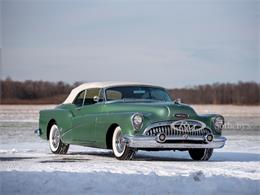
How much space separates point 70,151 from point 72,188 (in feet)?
24.5

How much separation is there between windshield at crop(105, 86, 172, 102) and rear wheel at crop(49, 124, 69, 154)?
1.90 metres

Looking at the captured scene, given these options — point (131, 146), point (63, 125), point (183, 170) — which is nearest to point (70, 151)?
point (63, 125)

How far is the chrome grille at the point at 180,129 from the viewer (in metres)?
12.0

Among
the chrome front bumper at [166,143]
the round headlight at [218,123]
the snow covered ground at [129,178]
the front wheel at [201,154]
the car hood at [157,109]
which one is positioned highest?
the car hood at [157,109]

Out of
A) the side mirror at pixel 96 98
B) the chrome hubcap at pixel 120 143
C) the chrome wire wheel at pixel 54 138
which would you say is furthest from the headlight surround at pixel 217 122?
the chrome wire wheel at pixel 54 138

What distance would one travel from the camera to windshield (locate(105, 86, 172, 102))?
13.4m

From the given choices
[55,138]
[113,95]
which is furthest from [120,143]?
[55,138]

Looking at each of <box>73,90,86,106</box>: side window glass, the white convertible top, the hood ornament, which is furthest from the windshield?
the hood ornament

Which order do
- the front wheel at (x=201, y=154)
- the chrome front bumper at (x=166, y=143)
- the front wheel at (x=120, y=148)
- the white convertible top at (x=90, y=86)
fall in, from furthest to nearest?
the white convertible top at (x=90, y=86) → the front wheel at (x=201, y=154) → the front wheel at (x=120, y=148) → the chrome front bumper at (x=166, y=143)

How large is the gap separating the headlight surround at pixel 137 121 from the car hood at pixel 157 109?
0.57 feet

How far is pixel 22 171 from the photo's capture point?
9.47 m

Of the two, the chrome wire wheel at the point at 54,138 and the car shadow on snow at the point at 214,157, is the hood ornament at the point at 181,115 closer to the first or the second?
the car shadow on snow at the point at 214,157

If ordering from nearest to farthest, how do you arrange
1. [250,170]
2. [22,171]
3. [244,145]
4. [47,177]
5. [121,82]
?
[47,177]
[22,171]
[250,170]
[121,82]
[244,145]

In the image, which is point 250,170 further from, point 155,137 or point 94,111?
point 94,111
